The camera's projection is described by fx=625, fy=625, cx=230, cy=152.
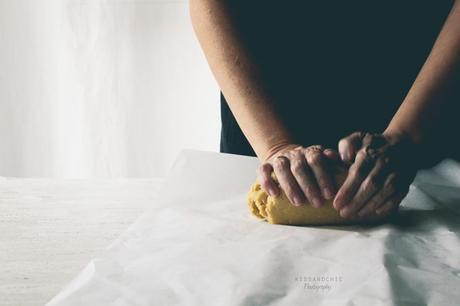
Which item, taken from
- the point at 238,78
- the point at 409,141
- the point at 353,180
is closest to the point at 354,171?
the point at 353,180

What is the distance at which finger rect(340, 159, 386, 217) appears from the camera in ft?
2.34

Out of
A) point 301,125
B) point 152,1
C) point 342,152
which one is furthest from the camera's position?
point 152,1

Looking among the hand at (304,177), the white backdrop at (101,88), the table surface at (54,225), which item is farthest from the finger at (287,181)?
the white backdrop at (101,88)

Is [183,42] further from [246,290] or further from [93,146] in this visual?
[246,290]

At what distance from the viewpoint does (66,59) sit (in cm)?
183

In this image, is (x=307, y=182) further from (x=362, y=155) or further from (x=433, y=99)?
(x=433, y=99)

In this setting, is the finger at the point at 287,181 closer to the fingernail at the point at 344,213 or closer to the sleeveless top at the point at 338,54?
the fingernail at the point at 344,213

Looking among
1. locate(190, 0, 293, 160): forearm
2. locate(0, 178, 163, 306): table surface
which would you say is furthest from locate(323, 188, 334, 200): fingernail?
locate(0, 178, 163, 306): table surface

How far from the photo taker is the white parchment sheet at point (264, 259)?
0.54 metres

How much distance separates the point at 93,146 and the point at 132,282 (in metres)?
1.37

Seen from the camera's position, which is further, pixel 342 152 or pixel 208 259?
pixel 342 152

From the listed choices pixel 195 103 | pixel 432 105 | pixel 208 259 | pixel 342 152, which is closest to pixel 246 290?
pixel 208 259

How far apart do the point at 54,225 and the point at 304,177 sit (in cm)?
34

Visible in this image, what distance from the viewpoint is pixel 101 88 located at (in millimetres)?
1842
